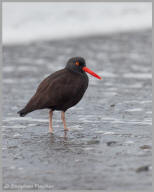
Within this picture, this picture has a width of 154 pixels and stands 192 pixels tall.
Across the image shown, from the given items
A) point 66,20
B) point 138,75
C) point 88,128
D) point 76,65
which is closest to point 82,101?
point 76,65

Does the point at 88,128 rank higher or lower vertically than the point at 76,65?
lower

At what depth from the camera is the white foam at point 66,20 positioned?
535 inches

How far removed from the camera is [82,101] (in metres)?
7.44

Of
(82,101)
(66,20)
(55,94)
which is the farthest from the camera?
(66,20)

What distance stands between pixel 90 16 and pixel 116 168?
11752 millimetres

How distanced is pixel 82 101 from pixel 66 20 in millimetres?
8090

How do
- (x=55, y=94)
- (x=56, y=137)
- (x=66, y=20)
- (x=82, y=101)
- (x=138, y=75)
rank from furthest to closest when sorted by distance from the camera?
(x=66, y=20), (x=138, y=75), (x=82, y=101), (x=55, y=94), (x=56, y=137)

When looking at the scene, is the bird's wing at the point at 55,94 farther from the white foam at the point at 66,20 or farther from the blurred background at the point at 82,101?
the white foam at the point at 66,20

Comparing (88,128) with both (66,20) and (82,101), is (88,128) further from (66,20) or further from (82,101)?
(66,20)

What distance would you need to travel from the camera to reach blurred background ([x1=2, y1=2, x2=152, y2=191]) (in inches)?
163

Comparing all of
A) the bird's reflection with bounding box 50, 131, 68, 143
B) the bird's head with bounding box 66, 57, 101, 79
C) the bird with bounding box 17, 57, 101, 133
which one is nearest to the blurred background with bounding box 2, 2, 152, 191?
the bird's reflection with bounding box 50, 131, 68, 143

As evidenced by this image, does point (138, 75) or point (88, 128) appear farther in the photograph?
point (138, 75)

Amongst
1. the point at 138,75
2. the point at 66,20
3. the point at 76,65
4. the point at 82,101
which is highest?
the point at 66,20

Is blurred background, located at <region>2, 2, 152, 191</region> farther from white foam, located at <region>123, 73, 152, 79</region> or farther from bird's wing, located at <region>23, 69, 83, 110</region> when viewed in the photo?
bird's wing, located at <region>23, 69, 83, 110</region>
